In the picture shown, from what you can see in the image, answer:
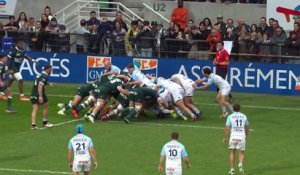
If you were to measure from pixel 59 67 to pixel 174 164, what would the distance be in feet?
70.3

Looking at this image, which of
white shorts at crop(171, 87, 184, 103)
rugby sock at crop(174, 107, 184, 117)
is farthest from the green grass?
white shorts at crop(171, 87, 184, 103)

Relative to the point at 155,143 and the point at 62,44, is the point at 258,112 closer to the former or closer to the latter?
the point at 155,143

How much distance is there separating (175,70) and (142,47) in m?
1.88

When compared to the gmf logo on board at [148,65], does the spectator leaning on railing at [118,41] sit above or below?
above

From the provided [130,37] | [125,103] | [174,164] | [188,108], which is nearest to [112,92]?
[125,103]

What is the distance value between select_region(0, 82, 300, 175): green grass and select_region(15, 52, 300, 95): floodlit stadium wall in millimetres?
2989

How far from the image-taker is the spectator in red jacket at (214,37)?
40.7 meters

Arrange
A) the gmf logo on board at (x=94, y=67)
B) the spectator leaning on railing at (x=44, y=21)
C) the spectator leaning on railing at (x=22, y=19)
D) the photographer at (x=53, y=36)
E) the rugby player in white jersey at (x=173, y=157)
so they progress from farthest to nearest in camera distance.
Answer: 1. the spectator leaning on railing at (x=22, y=19)
2. the spectator leaning on railing at (x=44, y=21)
3. the photographer at (x=53, y=36)
4. the gmf logo on board at (x=94, y=67)
5. the rugby player in white jersey at (x=173, y=157)

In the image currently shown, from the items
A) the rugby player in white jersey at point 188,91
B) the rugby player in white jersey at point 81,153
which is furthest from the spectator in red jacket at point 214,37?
the rugby player in white jersey at point 81,153

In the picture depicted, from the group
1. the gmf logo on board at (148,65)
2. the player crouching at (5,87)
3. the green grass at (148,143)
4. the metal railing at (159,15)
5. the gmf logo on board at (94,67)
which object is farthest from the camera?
the metal railing at (159,15)

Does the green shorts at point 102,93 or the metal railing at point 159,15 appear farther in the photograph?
the metal railing at point 159,15

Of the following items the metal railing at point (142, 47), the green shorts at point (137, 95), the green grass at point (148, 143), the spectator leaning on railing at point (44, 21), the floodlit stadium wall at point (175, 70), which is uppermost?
the spectator leaning on railing at point (44, 21)

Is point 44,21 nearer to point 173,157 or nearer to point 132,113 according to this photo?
point 132,113

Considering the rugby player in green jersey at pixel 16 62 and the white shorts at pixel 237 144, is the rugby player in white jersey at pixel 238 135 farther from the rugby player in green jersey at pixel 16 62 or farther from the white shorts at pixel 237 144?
the rugby player in green jersey at pixel 16 62
